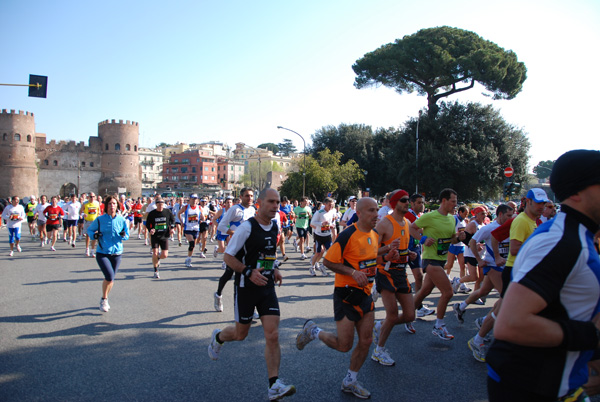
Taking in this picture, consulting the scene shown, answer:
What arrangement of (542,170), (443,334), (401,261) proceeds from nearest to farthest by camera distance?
(401,261)
(443,334)
(542,170)

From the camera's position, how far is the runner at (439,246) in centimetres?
541

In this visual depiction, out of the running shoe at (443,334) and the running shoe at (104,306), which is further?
the running shoe at (104,306)

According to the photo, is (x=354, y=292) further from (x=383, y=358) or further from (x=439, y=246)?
(x=439, y=246)

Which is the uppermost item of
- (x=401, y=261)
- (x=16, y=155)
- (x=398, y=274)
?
(x=16, y=155)

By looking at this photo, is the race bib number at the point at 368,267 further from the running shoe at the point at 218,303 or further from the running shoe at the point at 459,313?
the running shoe at the point at 218,303

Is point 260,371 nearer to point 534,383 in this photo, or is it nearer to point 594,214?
point 534,383

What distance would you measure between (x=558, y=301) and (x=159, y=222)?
8.83 metres

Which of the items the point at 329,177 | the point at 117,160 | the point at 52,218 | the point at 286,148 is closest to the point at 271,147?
the point at 286,148

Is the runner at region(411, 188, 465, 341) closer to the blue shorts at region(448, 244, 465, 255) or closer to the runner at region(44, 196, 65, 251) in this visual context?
the blue shorts at region(448, 244, 465, 255)

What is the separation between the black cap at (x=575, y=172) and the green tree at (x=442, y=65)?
124ft

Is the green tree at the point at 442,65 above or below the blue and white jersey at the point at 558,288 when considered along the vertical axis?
above

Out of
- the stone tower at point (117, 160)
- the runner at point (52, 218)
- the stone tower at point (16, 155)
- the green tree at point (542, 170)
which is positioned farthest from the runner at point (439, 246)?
the stone tower at point (117, 160)

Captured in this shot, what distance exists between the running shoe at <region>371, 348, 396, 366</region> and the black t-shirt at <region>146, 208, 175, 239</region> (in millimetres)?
6307

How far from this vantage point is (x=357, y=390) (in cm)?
379
